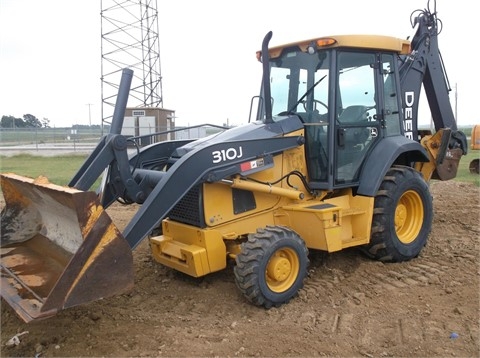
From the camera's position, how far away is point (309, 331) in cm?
396

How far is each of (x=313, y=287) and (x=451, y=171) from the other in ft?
11.2

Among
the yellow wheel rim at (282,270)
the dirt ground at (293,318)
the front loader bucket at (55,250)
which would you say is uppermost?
the front loader bucket at (55,250)

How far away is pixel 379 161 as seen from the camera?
5359 mm

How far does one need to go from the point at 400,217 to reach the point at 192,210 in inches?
102

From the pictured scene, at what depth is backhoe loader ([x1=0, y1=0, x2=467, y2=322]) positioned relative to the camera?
3.92 meters

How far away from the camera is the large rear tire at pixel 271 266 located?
4238 mm

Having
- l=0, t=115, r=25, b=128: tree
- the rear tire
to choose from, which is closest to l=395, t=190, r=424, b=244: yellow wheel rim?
the rear tire

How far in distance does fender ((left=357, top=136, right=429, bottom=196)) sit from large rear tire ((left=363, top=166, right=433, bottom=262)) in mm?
172

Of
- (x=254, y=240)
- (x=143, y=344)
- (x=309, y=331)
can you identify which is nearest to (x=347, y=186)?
(x=254, y=240)

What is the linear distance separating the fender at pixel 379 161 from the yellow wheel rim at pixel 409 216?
0.55m

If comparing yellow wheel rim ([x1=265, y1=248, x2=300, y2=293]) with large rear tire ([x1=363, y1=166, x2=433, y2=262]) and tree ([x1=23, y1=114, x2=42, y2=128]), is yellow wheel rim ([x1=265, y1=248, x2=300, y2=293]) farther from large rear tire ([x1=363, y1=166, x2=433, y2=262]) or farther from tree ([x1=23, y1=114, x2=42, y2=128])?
tree ([x1=23, y1=114, x2=42, y2=128])

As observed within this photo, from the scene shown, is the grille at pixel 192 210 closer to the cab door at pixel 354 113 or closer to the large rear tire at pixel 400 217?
the cab door at pixel 354 113

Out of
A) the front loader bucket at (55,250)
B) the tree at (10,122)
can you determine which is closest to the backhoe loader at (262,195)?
the front loader bucket at (55,250)

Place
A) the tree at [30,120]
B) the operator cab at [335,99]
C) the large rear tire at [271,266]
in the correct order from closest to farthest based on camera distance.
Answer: the large rear tire at [271,266] < the operator cab at [335,99] < the tree at [30,120]
